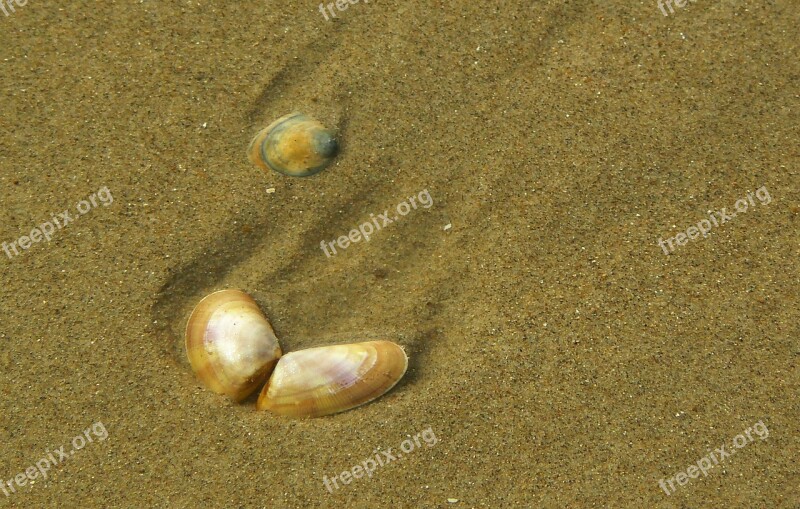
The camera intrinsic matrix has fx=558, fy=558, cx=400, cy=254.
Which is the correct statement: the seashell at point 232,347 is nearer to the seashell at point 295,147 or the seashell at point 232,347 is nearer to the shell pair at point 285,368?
the shell pair at point 285,368

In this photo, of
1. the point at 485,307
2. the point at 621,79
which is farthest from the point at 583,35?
the point at 485,307

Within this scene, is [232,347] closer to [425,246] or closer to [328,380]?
[328,380]

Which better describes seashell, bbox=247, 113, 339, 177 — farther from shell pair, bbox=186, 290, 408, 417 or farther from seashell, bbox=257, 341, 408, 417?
seashell, bbox=257, 341, 408, 417

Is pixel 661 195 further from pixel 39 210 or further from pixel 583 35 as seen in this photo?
pixel 39 210

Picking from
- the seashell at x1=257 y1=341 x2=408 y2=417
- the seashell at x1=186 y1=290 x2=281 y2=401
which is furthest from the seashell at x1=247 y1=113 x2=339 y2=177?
the seashell at x1=257 y1=341 x2=408 y2=417

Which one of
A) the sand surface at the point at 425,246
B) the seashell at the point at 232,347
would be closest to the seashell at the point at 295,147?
the sand surface at the point at 425,246

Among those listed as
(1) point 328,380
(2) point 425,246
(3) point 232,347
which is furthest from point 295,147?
(1) point 328,380
